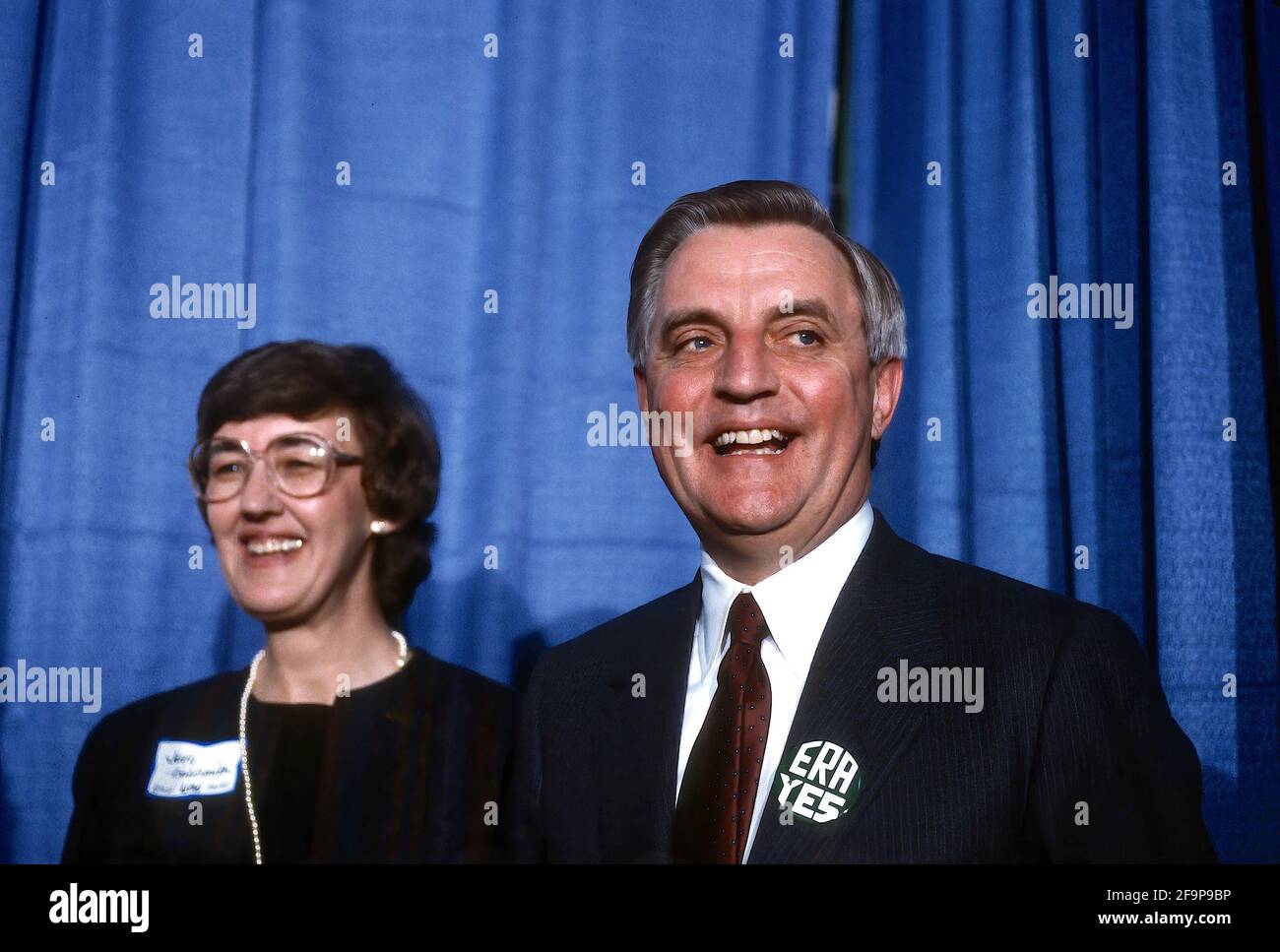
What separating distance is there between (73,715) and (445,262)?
0.98m

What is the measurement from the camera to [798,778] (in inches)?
56.5

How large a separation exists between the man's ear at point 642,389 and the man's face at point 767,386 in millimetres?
82

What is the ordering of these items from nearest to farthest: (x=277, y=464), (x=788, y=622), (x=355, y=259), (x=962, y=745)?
1. (x=962, y=745)
2. (x=788, y=622)
3. (x=277, y=464)
4. (x=355, y=259)

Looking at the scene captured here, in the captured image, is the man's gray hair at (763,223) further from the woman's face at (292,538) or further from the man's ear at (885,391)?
the woman's face at (292,538)

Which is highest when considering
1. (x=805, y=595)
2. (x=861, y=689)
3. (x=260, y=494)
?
(x=260, y=494)

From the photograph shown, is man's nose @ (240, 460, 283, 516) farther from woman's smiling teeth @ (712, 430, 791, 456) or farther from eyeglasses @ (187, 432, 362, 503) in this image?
woman's smiling teeth @ (712, 430, 791, 456)

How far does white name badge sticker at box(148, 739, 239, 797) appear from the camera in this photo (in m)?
1.69

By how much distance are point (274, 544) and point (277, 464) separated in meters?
0.13

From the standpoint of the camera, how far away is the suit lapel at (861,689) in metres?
1.41

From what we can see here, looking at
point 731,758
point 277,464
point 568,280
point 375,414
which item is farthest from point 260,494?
point 731,758

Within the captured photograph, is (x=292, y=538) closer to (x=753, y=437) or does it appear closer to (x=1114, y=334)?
(x=753, y=437)

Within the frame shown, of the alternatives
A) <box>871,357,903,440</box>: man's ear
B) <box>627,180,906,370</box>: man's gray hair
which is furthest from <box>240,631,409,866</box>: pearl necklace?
<box>871,357,903,440</box>: man's ear

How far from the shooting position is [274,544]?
1.67 m

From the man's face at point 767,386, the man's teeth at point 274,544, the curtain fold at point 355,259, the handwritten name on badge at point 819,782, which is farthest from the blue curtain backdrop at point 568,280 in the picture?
the handwritten name on badge at point 819,782
